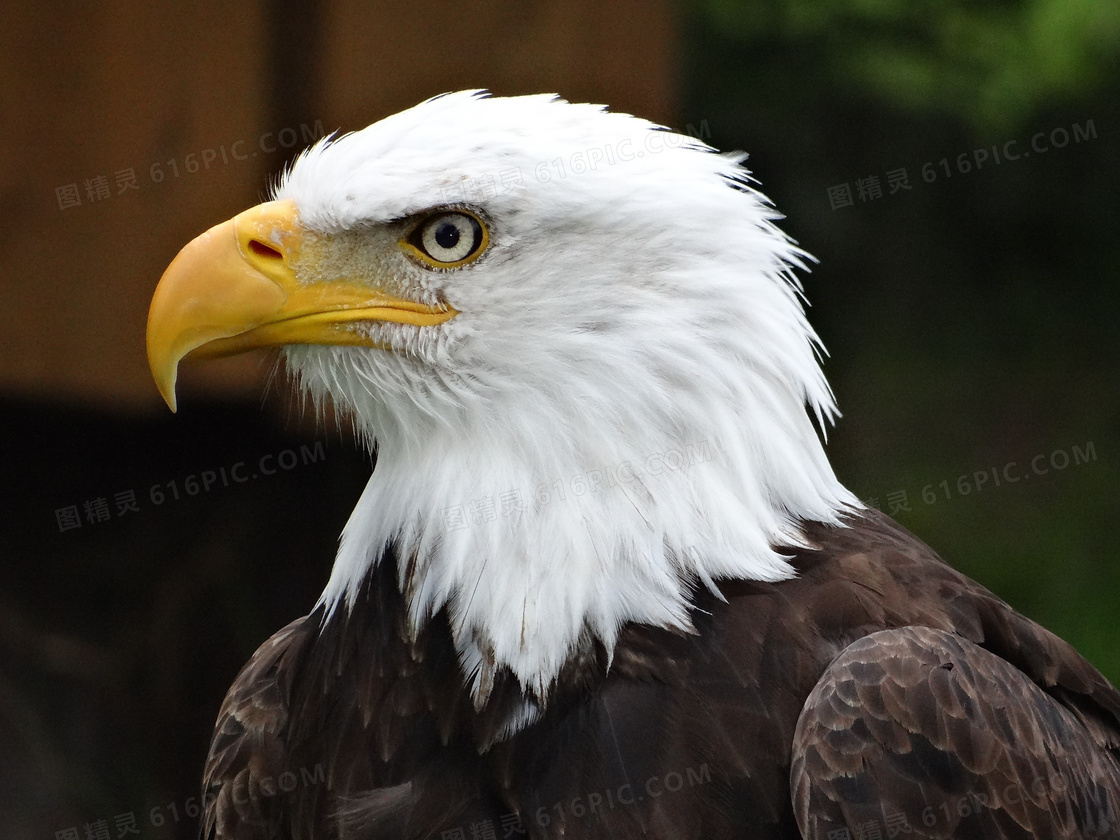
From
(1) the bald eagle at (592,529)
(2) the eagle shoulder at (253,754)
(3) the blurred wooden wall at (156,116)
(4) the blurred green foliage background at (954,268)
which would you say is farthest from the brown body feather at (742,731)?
(4) the blurred green foliage background at (954,268)

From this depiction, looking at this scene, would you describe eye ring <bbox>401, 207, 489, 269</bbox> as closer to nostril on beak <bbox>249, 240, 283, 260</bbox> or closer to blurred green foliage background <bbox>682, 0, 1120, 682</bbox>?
nostril on beak <bbox>249, 240, 283, 260</bbox>

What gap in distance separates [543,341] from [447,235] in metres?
0.25

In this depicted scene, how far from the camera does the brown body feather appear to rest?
1944 millimetres

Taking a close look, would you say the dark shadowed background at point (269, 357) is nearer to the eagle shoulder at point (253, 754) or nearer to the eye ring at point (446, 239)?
the eagle shoulder at point (253, 754)

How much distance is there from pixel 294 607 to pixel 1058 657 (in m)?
2.94

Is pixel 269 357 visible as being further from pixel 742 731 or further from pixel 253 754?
pixel 742 731

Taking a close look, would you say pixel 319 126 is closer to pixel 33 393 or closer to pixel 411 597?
pixel 33 393

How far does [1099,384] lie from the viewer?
6301 millimetres

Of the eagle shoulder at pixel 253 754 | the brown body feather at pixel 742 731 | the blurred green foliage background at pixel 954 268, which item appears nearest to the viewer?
the brown body feather at pixel 742 731

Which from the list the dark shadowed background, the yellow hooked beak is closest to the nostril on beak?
the yellow hooked beak

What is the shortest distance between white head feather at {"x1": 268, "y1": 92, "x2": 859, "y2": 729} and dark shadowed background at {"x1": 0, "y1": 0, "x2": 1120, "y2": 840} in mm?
1802

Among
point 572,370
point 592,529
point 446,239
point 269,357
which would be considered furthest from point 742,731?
point 269,357

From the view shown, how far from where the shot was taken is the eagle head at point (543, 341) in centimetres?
206

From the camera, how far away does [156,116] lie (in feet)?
12.8
